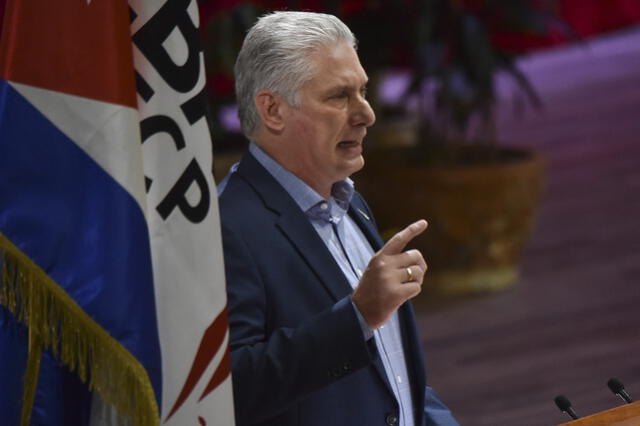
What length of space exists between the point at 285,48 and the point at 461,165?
345cm

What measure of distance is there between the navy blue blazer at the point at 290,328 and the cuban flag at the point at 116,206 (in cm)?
10

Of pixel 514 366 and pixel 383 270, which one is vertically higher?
pixel 383 270

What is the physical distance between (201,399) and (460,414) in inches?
104

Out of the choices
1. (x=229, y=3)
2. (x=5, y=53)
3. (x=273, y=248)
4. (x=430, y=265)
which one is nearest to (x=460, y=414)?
(x=430, y=265)

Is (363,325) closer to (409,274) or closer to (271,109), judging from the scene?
(409,274)

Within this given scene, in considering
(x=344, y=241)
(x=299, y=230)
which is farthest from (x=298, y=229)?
(x=344, y=241)

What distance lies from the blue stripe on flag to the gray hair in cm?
31

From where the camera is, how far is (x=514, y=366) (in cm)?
462

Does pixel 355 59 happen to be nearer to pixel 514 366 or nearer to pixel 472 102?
pixel 514 366

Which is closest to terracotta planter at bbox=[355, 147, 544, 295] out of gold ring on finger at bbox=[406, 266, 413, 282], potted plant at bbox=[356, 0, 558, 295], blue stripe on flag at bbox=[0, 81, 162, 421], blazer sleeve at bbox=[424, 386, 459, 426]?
potted plant at bbox=[356, 0, 558, 295]

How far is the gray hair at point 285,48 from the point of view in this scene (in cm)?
188

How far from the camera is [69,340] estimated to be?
5.57 feet

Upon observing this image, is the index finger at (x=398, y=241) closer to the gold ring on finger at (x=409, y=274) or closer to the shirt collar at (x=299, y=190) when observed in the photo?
the gold ring on finger at (x=409, y=274)

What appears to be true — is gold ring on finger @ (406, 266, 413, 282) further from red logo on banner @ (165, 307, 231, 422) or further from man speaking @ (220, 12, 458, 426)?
red logo on banner @ (165, 307, 231, 422)
